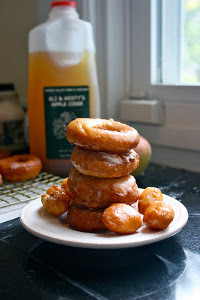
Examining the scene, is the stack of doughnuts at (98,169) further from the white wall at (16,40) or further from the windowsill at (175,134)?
the white wall at (16,40)

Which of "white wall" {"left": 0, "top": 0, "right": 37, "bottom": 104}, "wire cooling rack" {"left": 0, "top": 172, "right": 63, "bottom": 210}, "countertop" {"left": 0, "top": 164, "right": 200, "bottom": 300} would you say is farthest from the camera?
"white wall" {"left": 0, "top": 0, "right": 37, "bottom": 104}

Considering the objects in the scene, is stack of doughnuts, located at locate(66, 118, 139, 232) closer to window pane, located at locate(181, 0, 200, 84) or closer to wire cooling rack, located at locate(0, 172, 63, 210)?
wire cooling rack, located at locate(0, 172, 63, 210)

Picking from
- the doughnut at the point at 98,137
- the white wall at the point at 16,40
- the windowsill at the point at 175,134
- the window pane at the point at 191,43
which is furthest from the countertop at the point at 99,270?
the white wall at the point at 16,40

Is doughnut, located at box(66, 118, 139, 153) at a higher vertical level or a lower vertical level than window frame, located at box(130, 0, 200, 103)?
lower

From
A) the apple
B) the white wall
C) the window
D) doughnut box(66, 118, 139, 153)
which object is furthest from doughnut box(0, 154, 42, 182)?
the white wall

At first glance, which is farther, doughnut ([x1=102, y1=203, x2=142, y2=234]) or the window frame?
the window frame

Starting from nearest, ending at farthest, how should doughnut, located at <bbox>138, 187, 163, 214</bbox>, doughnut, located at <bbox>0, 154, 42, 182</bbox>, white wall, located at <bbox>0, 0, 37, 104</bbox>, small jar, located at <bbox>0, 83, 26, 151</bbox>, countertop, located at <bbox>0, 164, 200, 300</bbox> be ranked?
countertop, located at <bbox>0, 164, 200, 300</bbox>, doughnut, located at <bbox>138, 187, 163, 214</bbox>, doughnut, located at <bbox>0, 154, 42, 182</bbox>, small jar, located at <bbox>0, 83, 26, 151</bbox>, white wall, located at <bbox>0, 0, 37, 104</bbox>

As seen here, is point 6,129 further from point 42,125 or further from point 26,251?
point 26,251
